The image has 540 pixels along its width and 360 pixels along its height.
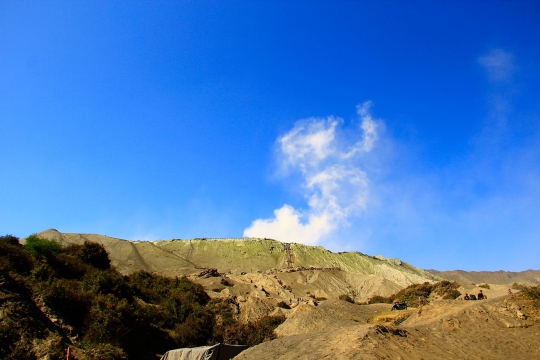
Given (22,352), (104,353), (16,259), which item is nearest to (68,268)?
(16,259)

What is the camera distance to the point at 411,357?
1246cm

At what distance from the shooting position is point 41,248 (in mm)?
30688

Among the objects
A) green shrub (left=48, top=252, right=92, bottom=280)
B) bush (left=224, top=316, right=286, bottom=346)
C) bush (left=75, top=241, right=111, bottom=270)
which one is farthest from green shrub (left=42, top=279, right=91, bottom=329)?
bush (left=75, top=241, right=111, bottom=270)

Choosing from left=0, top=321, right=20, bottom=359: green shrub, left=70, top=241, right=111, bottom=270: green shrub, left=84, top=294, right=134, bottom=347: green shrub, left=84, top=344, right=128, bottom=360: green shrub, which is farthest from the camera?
left=70, top=241, right=111, bottom=270: green shrub

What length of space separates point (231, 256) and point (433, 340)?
9168cm

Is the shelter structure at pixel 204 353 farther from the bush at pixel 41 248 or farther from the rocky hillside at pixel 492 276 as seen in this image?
the rocky hillside at pixel 492 276

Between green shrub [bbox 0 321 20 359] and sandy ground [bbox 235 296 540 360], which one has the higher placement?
green shrub [bbox 0 321 20 359]

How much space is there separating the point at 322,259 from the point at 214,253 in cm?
3384

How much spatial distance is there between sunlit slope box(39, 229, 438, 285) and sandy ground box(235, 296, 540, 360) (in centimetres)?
6865

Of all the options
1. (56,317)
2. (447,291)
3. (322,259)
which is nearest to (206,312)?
(56,317)

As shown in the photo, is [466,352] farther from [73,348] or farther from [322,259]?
[322,259]

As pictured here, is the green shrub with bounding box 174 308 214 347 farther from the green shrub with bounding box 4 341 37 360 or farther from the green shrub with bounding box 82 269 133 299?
the green shrub with bounding box 4 341 37 360

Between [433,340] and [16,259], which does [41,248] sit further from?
[433,340]

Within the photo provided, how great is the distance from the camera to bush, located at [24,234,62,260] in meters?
29.7
